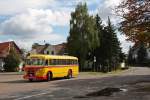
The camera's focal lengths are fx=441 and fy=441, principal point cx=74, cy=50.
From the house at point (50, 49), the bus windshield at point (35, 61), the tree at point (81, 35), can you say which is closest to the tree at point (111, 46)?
the tree at point (81, 35)

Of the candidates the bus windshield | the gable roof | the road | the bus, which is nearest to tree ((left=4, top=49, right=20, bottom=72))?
the gable roof

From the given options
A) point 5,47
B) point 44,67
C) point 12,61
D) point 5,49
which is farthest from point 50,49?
point 44,67

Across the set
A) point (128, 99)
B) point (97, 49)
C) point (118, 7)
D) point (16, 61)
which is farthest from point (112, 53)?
point (128, 99)

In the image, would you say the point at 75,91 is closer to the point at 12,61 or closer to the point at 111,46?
the point at 12,61

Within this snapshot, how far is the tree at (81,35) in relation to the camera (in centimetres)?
8894

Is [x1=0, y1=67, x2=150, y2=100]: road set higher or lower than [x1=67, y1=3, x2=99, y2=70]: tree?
lower

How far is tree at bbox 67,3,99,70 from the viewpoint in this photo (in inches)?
→ 3501

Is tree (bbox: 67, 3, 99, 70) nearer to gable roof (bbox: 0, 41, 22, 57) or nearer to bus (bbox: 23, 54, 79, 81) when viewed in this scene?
gable roof (bbox: 0, 41, 22, 57)

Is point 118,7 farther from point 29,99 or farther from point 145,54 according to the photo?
point 145,54

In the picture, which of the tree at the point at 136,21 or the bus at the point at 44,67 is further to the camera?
the bus at the point at 44,67

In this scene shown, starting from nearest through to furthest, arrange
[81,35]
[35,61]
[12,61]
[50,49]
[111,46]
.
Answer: [35,61] < [12,61] < [81,35] < [111,46] < [50,49]

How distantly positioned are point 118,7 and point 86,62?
62.9 metres

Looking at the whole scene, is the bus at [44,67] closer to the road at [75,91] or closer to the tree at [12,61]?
the road at [75,91]

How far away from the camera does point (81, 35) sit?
90000 mm
